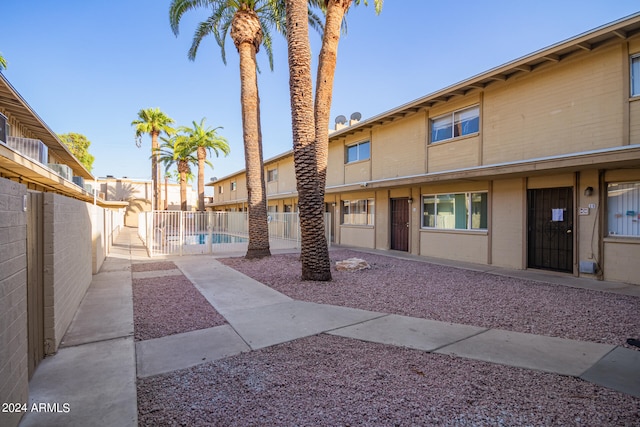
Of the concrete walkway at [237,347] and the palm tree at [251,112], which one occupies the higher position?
the palm tree at [251,112]

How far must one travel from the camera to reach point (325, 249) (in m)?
8.73

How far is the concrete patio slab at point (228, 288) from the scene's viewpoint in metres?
6.51

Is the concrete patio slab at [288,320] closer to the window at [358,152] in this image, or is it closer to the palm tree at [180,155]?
the window at [358,152]

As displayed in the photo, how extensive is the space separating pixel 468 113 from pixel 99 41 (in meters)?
16.2

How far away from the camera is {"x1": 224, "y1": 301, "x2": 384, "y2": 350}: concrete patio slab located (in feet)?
15.5

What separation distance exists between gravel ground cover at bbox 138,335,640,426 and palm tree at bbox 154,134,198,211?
29783 millimetres

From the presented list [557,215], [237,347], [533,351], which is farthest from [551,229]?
[237,347]

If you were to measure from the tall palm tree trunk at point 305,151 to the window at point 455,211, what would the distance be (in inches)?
251

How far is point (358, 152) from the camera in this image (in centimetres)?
1769

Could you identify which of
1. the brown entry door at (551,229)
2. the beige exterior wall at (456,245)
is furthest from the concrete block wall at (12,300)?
the beige exterior wall at (456,245)

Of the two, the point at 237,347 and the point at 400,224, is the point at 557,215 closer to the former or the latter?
the point at 400,224

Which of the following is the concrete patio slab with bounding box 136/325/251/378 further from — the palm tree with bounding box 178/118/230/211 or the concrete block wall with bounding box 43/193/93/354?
the palm tree with bounding box 178/118/230/211

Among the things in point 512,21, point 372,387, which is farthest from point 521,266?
point 372,387

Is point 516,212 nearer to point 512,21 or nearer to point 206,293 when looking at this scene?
point 512,21
